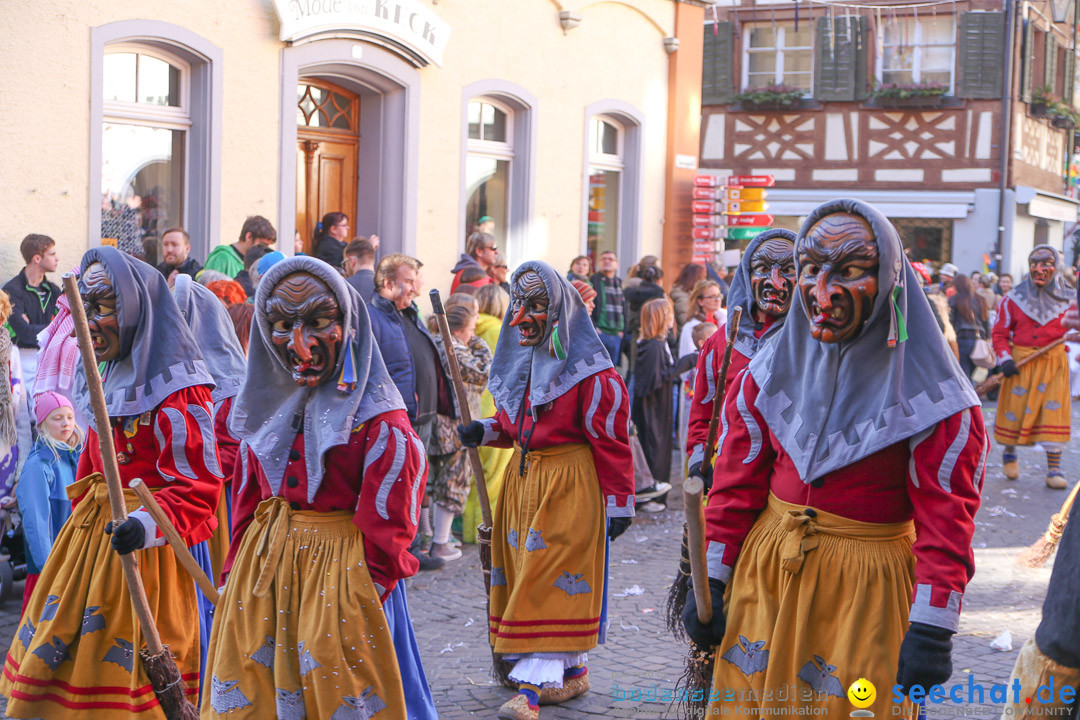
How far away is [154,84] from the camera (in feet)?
33.1

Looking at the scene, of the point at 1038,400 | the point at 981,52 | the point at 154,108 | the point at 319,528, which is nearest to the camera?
the point at 319,528

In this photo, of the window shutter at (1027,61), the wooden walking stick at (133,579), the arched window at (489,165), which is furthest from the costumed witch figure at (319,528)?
the window shutter at (1027,61)

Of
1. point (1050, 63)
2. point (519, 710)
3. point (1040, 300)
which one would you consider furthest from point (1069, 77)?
point (519, 710)

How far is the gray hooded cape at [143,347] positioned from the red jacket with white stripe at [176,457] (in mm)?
56

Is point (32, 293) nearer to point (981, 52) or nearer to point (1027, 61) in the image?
point (981, 52)

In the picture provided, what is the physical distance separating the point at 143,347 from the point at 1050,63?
94.3 ft

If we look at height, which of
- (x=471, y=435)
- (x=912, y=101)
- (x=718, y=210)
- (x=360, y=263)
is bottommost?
(x=471, y=435)

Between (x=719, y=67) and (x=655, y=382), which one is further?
(x=719, y=67)

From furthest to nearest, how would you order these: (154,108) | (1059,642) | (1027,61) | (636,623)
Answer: (1027,61)
(154,108)
(636,623)
(1059,642)

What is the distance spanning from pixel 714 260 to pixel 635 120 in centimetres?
225

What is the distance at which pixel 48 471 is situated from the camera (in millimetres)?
6301

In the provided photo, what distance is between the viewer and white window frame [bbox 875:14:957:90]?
86.8 feet

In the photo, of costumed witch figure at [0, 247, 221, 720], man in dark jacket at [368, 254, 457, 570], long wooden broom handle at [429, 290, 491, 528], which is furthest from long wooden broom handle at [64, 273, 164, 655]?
man in dark jacket at [368, 254, 457, 570]

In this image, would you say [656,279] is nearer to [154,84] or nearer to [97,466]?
[154,84]
